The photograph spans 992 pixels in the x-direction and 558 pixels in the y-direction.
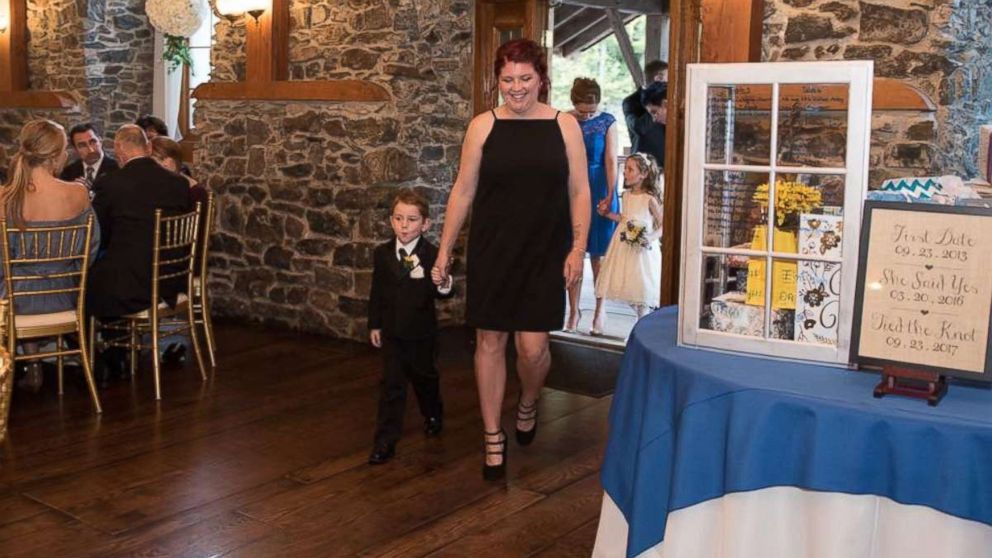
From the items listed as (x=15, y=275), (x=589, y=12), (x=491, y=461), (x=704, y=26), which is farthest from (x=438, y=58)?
(x=589, y=12)

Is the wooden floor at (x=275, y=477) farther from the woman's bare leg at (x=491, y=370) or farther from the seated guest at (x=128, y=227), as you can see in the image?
the seated guest at (x=128, y=227)

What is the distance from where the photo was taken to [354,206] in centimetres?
680

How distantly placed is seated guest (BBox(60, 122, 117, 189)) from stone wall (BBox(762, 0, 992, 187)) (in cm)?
426

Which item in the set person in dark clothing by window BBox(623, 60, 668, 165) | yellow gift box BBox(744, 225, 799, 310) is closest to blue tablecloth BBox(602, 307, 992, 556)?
yellow gift box BBox(744, 225, 799, 310)

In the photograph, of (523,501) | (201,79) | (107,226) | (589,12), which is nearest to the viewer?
(523,501)

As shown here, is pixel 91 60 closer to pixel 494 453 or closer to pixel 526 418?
pixel 526 418

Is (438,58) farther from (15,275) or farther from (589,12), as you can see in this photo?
(589,12)

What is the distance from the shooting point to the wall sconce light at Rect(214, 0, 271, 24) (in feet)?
23.0

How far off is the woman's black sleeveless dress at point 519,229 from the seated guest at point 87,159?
3.76 m

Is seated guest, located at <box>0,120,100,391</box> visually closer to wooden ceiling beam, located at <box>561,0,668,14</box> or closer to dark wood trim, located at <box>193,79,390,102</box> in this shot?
dark wood trim, located at <box>193,79,390,102</box>

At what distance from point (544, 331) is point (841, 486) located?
193cm

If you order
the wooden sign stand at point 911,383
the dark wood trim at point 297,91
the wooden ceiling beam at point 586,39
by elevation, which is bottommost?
the wooden sign stand at point 911,383

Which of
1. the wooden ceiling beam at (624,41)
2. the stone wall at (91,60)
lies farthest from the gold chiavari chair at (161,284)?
the wooden ceiling beam at (624,41)

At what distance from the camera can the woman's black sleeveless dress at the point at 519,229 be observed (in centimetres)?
382
